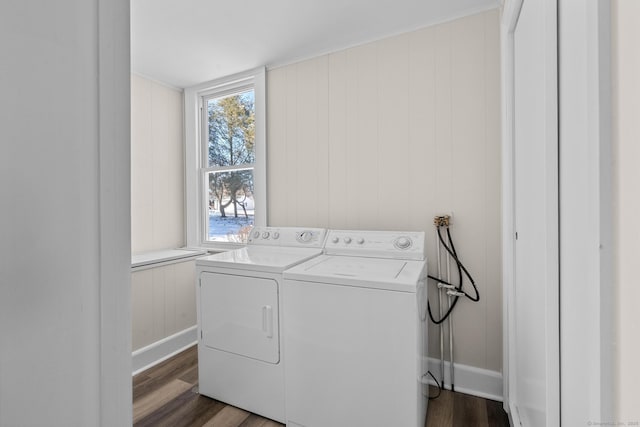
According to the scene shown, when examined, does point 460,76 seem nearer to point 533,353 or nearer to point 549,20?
point 549,20

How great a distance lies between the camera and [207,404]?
1811 millimetres

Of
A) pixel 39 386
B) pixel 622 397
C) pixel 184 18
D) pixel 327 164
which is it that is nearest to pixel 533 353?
pixel 622 397

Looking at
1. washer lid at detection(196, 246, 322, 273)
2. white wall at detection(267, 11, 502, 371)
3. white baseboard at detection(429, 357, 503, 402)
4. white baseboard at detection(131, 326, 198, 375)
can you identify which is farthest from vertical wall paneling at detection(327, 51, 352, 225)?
white baseboard at detection(131, 326, 198, 375)

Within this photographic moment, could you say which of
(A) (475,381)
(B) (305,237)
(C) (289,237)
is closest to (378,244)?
(B) (305,237)

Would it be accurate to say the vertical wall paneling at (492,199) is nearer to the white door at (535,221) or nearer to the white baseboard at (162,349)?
the white door at (535,221)

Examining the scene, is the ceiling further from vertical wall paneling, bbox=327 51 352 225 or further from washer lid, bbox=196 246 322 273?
washer lid, bbox=196 246 322 273

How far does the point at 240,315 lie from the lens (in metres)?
1.71

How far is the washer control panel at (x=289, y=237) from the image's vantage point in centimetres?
214

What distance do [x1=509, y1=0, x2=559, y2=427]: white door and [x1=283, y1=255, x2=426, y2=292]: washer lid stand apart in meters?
0.46

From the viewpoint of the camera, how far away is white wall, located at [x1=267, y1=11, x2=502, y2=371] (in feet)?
6.08

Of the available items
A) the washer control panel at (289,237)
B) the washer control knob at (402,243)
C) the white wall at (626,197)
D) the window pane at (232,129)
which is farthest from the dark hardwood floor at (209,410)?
the window pane at (232,129)

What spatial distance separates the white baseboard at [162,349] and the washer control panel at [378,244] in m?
1.59

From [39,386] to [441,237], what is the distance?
201 cm

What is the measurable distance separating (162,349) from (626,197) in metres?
2.87
